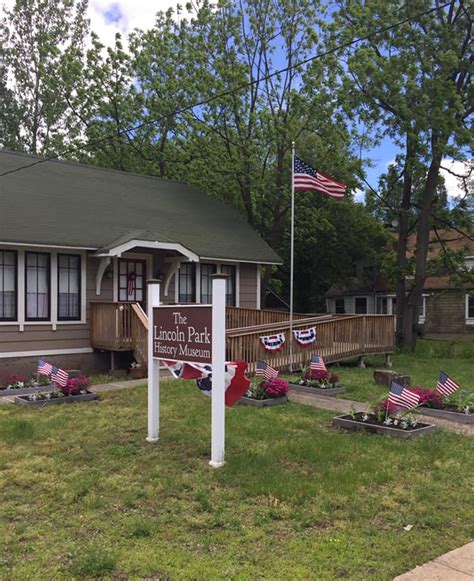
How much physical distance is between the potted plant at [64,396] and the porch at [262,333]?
8.52 ft

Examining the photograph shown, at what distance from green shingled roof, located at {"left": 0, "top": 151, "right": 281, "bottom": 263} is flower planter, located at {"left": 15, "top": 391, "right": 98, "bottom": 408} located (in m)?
3.90

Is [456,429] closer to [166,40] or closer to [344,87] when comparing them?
[344,87]

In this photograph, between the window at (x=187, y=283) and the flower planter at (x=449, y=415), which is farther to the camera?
the window at (x=187, y=283)

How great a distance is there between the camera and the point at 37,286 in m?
12.9

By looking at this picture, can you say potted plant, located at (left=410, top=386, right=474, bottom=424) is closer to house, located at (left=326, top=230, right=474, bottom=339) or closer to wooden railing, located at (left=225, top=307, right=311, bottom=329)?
wooden railing, located at (left=225, top=307, right=311, bottom=329)

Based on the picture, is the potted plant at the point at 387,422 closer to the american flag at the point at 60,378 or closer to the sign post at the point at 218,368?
the sign post at the point at 218,368

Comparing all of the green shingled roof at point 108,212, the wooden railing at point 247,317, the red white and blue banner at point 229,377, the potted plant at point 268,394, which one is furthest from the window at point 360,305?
the red white and blue banner at point 229,377

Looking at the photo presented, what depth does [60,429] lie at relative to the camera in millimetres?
7688

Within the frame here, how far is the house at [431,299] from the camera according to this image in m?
31.1

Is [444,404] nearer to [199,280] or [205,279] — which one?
[199,280]

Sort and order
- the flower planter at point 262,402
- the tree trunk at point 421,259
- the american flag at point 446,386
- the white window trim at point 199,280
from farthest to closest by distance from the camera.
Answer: the tree trunk at point 421,259
the white window trim at point 199,280
the flower planter at point 262,402
the american flag at point 446,386

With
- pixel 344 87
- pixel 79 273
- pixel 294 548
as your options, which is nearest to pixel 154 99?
pixel 344 87

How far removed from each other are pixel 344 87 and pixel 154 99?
Result: 25.6ft

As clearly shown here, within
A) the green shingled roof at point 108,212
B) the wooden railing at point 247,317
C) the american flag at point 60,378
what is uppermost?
the green shingled roof at point 108,212
